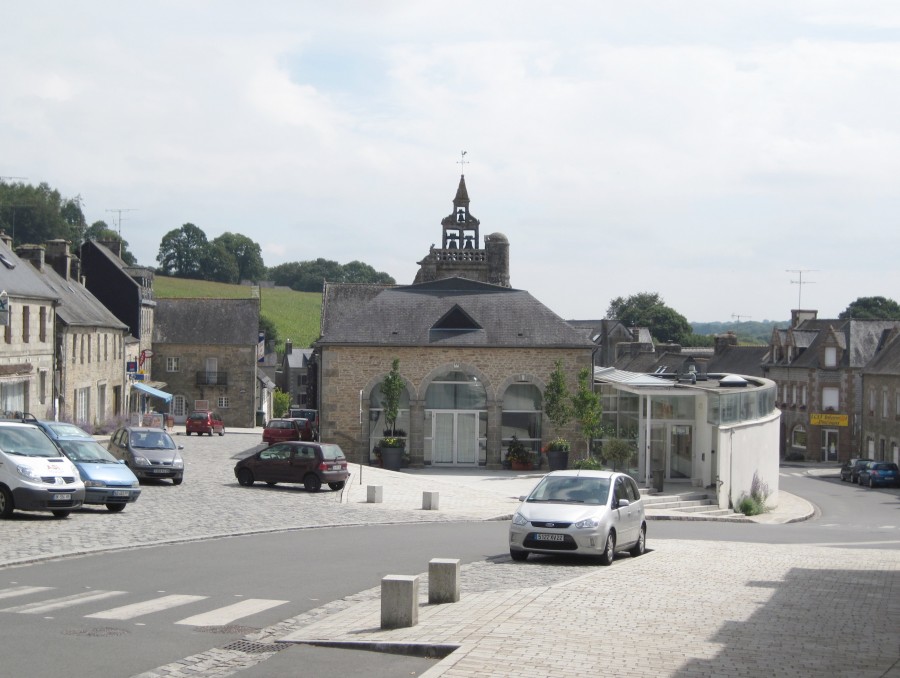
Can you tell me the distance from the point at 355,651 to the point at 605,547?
23.3 ft

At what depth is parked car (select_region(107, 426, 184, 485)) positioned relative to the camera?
27656mm

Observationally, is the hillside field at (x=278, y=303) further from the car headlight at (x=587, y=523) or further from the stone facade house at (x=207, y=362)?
the car headlight at (x=587, y=523)

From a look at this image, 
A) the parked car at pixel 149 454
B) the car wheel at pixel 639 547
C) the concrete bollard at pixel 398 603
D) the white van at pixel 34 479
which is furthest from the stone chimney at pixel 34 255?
the concrete bollard at pixel 398 603

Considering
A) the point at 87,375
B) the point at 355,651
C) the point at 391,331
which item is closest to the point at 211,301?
the point at 87,375

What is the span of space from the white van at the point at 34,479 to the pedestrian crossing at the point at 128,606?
6.79 m

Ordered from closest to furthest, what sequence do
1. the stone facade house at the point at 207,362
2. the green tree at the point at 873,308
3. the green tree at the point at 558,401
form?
the green tree at the point at 558,401 → the stone facade house at the point at 207,362 → the green tree at the point at 873,308

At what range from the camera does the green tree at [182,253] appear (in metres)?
142

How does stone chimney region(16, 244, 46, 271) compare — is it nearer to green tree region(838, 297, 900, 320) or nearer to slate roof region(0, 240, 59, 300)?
slate roof region(0, 240, 59, 300)

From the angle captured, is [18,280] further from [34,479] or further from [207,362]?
[207,362]

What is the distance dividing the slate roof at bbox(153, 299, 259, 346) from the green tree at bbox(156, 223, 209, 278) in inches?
2754

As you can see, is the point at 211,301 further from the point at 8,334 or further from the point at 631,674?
the point at 631,674

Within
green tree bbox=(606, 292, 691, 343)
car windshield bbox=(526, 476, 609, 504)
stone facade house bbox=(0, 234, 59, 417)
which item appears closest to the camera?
car windshield bbox=(526, 476, 609, 504)

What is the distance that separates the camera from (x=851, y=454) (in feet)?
219

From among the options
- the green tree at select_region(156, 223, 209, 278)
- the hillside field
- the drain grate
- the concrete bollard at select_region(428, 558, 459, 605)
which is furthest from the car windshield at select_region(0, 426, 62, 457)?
the green tree at select_region(156, 223, 209, 278)
